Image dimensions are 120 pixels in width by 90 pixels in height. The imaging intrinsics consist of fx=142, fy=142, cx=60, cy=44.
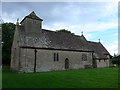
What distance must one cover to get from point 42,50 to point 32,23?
18.5ft

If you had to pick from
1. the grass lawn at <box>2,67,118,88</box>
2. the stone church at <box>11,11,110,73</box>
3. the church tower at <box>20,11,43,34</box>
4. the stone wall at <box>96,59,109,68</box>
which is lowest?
the stone wall at <box>96,59,109,68</box>

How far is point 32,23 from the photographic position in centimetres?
2708

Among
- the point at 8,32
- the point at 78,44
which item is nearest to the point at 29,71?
the point at 78,44

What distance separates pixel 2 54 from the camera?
136 feet

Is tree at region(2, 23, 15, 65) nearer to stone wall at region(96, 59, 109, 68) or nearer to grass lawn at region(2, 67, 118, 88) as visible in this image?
stone wall at region(96, 59, 109, 68)

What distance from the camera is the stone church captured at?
24.2m

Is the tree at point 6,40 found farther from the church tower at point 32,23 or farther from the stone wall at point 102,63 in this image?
the stone wall at point 102,63

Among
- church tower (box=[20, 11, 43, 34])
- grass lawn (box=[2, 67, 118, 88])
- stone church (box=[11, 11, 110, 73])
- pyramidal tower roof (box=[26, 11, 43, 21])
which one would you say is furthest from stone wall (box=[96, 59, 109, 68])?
grass lawn (box=[2, 67, 118, 88])

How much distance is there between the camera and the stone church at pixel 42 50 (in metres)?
24.2

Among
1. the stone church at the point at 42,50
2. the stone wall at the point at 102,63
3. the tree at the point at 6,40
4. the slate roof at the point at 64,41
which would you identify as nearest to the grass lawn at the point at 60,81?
the stone church at the point at 42,50

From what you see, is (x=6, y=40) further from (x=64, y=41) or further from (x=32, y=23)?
(x=64, y=41)

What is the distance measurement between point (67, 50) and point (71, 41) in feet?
13.8

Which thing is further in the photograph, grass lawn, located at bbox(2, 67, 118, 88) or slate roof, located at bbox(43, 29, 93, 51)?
slate roof, located at bbox(43, 29, 93, 51)

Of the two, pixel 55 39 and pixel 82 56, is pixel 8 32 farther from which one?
pixel 82 56
